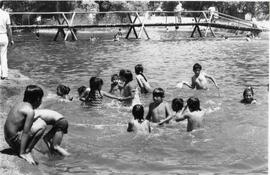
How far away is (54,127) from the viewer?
5.88 metres

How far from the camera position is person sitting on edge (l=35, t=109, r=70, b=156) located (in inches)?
223

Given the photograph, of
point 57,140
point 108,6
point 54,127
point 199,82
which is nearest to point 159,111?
point 57,140

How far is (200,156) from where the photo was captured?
22.6ft

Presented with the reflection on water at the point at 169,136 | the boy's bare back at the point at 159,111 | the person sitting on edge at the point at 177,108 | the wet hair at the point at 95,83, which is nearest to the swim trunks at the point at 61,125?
the reflection on water at the point at 169,136

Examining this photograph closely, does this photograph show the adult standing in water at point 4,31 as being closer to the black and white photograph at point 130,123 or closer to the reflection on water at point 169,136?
the black and white photograph at point 130,123

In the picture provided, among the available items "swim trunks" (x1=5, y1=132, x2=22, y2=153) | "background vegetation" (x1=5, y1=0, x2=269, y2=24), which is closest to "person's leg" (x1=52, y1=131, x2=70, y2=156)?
"swim trunks" (x1=5, y1=132, x2=22, y2=153)

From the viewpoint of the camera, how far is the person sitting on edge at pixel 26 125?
17.7 ft

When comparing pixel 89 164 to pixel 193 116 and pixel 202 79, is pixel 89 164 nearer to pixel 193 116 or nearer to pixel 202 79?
pixel 193 116

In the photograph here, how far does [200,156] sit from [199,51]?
19000 millimetres

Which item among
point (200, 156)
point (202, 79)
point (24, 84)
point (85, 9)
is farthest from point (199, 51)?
point (85, 9)

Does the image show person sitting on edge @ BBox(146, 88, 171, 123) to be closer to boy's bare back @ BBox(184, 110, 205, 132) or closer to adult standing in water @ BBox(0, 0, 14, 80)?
boy's bare back @ BBox(184, 110, 205, 132)

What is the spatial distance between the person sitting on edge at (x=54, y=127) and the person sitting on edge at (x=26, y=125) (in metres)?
0.10

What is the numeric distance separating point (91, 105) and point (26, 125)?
4.82m

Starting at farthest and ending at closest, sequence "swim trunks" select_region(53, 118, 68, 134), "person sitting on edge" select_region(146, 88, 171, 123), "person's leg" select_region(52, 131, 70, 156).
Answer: "person sitting on edge" select_region(146, 88, 171, 123) < "person's leg" select_region(52, 131, 70, 156) < "swim trunks" select_region(53, 118, 68, 134)
